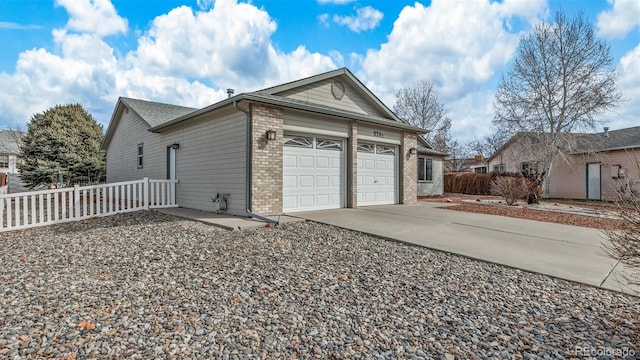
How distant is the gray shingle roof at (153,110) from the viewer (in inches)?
515

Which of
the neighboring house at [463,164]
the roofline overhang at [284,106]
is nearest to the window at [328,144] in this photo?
the roofline overhang at [284,106]

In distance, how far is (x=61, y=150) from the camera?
1684 cm

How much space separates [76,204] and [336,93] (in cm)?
820

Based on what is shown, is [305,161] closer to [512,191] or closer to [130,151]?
[512,191]

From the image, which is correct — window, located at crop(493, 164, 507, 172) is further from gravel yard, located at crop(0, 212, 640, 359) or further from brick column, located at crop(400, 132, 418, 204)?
gravel yard, located at crop(0, 212, 640, 359)

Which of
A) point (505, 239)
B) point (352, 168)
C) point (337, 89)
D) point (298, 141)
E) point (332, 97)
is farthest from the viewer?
point (337, 89)

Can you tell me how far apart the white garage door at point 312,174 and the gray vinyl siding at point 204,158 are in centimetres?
125

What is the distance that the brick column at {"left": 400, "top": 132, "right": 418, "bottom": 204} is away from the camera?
11109 millimetres

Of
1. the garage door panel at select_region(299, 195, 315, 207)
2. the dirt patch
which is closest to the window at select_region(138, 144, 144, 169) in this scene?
the garage door panel at select_region(299, 195, 315, 207)

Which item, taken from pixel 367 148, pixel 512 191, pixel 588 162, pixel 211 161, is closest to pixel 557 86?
pixel 588 162

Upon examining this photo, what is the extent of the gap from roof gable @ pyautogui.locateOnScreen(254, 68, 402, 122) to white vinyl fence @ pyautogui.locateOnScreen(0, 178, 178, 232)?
4843 millimetres

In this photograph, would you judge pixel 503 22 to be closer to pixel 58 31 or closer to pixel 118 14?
pixel 118 14

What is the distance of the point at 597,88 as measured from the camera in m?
14.8

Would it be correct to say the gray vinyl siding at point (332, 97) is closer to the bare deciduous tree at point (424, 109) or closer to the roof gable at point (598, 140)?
the roof gable at point (598, 140)
